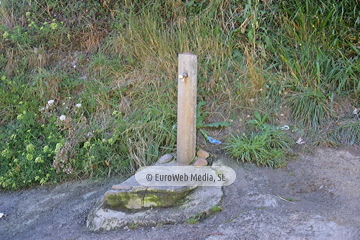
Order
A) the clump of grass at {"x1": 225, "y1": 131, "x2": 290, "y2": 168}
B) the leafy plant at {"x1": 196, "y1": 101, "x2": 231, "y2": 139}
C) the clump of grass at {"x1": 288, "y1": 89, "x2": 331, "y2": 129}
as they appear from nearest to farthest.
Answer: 1. the clump of grass at {"x1": 225, "y1": 131, "x2": 290, "y2": 168}
2. the leafy plant at {"x1": 196, "y1": 101, "x2": 231, "y2": 139}
3. the clump of grass at {"x1": 288, "y1": 89, "x2": 331, "y2": 129}

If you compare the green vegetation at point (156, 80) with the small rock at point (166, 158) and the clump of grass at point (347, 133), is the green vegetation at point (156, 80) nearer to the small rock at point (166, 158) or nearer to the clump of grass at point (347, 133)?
the clump of grass at point (347, 133)

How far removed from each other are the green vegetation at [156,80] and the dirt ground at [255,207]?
0.24 metres

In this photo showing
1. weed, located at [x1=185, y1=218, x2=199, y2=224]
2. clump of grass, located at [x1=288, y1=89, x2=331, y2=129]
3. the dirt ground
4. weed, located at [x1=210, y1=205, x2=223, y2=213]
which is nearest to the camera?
the dirt ground

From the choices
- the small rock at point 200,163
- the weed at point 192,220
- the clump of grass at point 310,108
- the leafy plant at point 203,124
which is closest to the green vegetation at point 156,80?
the clump of grass at point 310,108

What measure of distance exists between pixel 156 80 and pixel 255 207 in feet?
7.37

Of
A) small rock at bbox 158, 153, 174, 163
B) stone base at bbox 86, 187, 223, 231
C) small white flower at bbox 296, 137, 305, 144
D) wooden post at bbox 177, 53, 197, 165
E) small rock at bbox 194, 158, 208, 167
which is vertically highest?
wooden post at bbox 177, 53, 197, 165

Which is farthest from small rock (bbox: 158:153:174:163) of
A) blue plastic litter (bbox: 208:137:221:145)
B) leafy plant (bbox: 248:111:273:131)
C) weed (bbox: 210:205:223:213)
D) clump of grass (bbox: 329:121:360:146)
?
clump of grass (bbox: 329:121:360:146)

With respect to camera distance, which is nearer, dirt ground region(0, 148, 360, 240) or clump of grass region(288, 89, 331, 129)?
dirt ground region(0, 148, 360, 240)

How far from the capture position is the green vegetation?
161 inches

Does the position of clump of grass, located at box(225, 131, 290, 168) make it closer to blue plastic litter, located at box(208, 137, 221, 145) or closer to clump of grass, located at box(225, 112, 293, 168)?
clump of grass, located at box(225, 112, 293, 168)

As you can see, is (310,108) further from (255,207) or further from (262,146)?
(255,207)

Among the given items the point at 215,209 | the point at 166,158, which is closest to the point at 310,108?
the point at 166,158

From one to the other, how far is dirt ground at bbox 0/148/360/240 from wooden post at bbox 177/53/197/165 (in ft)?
1.61

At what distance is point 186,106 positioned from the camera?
3352 mm
